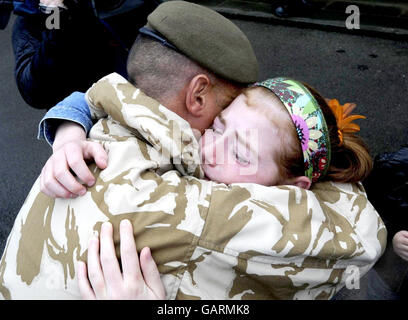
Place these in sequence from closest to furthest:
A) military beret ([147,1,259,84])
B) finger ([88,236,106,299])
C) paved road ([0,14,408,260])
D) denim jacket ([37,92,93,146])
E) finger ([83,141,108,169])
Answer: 1. finger ([88,236,106,299])
2. finger ([83,141,108,169])
3. military beret ([147,1,259,84])
4. denim jacket ([37,92,93,146])
5. paved road ([0,14,408,260])

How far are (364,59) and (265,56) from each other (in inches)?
48.6

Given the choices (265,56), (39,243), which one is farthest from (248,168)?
(265,56)

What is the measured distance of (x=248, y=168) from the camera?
140 centimetres


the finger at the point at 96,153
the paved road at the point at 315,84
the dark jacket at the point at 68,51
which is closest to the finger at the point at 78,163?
the finger at the point at 96,153

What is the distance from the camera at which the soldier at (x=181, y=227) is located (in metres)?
1.15

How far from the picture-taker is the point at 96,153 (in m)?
1.25

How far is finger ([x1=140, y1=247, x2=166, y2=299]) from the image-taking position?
1133 millimetres

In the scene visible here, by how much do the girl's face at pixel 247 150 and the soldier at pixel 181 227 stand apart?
86mm

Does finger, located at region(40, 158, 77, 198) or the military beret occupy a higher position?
the military beret

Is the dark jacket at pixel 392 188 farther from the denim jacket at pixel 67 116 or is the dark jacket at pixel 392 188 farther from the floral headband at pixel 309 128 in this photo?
the denim jacket at pixel 67 116

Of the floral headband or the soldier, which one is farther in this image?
the floral headband

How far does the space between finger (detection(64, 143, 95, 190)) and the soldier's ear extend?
1.38 feet

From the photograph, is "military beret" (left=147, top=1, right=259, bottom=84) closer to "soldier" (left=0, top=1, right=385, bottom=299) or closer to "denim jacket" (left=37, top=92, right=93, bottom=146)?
"soldier" (left=0, top=1, right=385, bottom=299)

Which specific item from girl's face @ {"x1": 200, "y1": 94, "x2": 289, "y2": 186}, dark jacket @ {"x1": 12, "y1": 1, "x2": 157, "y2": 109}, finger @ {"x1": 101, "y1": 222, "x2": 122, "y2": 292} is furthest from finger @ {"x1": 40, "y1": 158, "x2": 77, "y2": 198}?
dark jacket @ {"x1": 12, "y1": 1, "x2": 157, "y2": 109}
